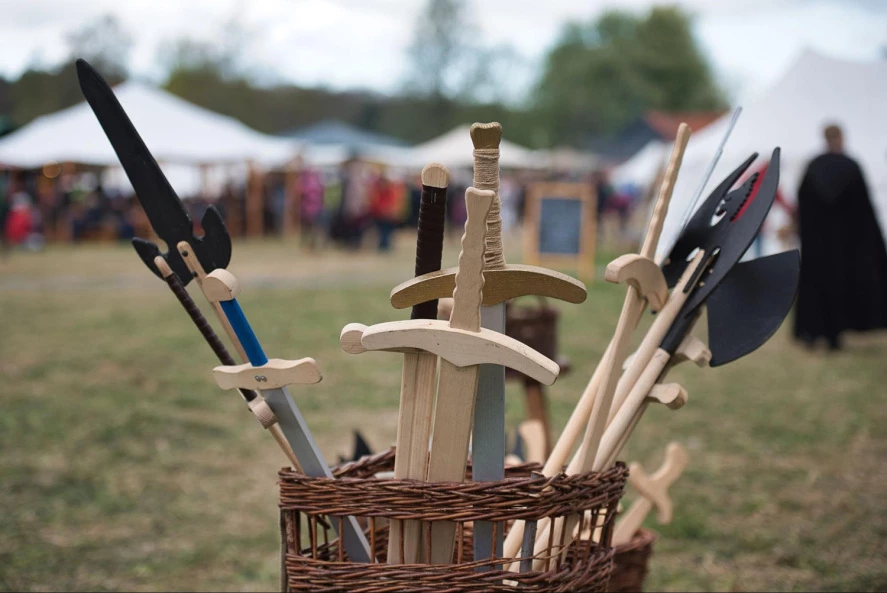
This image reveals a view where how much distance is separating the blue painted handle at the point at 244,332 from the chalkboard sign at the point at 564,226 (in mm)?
8375

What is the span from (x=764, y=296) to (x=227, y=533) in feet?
6.63

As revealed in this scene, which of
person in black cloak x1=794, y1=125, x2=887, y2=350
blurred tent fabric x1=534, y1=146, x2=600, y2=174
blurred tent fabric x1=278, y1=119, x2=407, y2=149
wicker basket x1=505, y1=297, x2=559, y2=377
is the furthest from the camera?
blurred tent fabric x1=534, y1=146, x2=600, y2=174

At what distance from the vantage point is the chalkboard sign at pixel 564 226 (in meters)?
9.30

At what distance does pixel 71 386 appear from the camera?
14.8 feet

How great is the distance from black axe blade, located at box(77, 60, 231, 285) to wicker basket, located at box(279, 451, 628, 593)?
33 centimetres

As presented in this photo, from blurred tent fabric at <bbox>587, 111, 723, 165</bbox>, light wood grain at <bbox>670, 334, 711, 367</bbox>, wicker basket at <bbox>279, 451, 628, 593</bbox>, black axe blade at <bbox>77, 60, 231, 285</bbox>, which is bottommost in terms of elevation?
wicker basket at <bbox>279, 451, 628, 593</bbox>

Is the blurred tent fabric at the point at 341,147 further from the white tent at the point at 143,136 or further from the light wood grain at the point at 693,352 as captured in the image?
the light wood grain at the point at 693,352

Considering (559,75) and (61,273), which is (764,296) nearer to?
(61,273)

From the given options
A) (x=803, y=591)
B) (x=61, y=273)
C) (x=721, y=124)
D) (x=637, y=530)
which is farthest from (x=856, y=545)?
(x=61, y=273)

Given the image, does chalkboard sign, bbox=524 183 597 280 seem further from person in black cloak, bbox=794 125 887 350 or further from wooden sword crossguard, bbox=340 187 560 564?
wooden sword crossguard, bbox=340 187 560 564

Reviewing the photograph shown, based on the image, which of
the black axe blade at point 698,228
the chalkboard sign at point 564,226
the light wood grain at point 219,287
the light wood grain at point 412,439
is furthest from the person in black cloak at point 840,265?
the light wood grain at point 219,287

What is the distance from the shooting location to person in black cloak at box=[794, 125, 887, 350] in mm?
5672

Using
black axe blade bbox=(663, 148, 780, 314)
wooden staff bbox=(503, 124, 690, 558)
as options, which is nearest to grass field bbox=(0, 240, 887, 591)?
wooden staff bbox=(503, 124, 690, 558)

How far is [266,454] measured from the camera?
351cm
